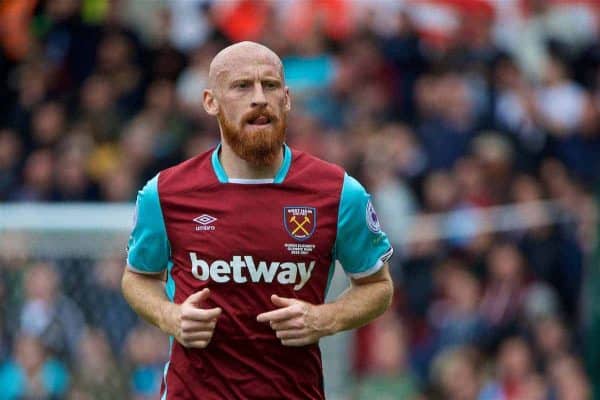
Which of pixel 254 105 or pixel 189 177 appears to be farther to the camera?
pixel 189 177

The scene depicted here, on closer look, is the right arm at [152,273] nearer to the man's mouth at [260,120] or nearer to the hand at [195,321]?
the hand at [195,321]

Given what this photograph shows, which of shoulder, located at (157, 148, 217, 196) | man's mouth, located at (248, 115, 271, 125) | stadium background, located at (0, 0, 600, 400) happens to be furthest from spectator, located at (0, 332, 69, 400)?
man's mouth, located at (248, 115, 271, 125)

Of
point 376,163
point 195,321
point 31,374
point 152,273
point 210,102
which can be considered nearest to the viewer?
point 195,321

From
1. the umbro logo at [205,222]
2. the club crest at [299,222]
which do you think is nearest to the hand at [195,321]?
the umbro logo at [205,222]

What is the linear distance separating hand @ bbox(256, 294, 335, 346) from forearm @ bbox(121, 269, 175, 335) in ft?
1.32

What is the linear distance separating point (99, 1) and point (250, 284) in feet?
30.3

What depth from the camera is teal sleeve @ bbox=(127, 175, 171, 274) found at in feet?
Answer: 21.7

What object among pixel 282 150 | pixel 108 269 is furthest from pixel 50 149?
pixel 282 150

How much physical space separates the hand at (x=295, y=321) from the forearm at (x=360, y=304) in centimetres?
8

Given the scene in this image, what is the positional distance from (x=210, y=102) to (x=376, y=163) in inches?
288

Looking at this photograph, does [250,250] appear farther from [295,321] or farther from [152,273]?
[152,273]

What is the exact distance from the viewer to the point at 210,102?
6562 mm

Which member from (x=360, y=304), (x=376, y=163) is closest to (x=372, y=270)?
(x=360, y=304)

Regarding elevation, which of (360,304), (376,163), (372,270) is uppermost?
(372,270)
